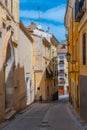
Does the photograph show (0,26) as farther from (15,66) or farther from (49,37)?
(49,37)

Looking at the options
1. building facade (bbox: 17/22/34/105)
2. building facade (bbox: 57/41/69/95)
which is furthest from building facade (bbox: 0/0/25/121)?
building facade (bbox: 57/41/69/95)

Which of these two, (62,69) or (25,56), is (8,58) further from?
(62,69)

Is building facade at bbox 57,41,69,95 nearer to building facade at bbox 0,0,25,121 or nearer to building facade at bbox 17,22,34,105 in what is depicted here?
building facade at bbox 17,22,34,105

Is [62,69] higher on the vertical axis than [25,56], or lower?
lower

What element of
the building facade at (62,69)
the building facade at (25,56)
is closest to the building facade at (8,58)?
the building facade at (25,56)

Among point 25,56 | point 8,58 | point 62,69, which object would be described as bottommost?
point 8,58

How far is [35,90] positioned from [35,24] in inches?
726

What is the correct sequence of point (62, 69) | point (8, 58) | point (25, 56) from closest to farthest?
point (8, 58) < point (25, 56) < point (62, 69)

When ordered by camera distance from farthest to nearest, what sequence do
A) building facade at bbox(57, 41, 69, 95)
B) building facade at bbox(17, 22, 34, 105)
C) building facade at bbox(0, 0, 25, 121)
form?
building facade at bbox(57, 41, 69, 95)
building facade at bbox(17, 22, 34, 105)
building facade at bbox(0, 0, 25, 121)

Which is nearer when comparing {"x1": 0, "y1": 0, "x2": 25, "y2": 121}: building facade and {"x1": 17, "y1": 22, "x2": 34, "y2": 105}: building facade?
{"x1": 0, "y1": 0, "x2": 25, "y2": 121}: building facade

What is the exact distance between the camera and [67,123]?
50.7ft

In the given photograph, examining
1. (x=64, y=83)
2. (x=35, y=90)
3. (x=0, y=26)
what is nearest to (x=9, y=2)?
(x=0, y=26)

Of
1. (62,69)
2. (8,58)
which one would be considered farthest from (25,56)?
(62,69)

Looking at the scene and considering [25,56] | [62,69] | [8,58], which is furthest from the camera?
[62,69]
